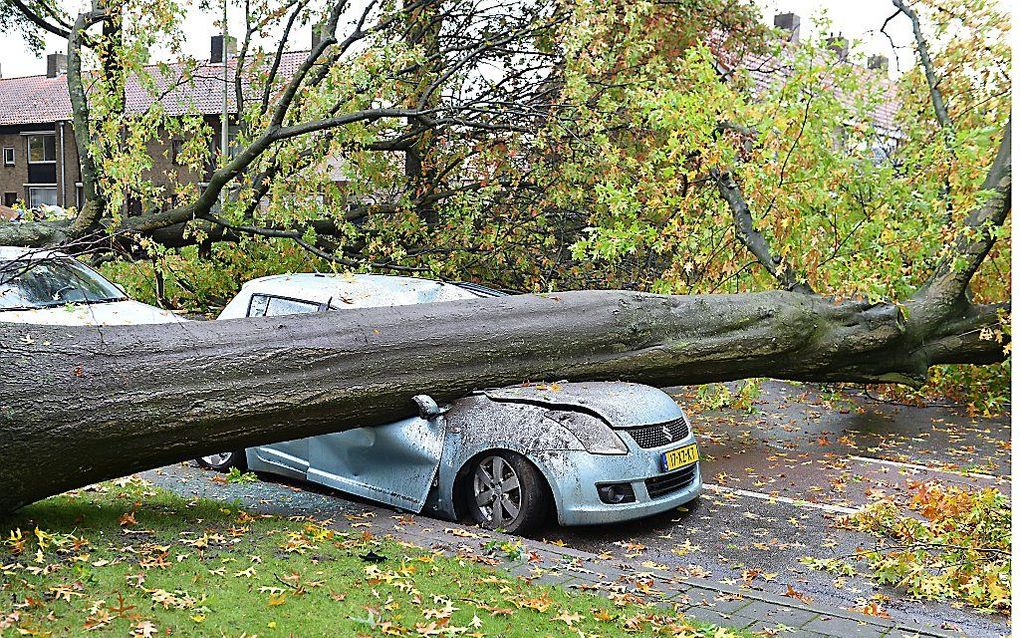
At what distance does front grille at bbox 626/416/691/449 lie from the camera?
689 cm

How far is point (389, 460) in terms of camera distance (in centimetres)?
714

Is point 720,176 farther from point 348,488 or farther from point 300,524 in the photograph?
point 300,524

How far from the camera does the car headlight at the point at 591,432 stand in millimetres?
6707

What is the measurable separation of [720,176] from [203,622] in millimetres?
7622

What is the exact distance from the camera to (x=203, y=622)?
14.7 ft

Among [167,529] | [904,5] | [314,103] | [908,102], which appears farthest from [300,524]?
[908,102]

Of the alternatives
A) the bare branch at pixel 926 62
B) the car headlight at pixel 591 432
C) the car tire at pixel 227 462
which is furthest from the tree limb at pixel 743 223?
the car tire at pixel 227 462

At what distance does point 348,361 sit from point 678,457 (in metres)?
2.35

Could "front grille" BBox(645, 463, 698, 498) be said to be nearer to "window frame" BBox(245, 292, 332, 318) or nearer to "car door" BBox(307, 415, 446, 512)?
"car door" BBox(307, 415, 446, 512)

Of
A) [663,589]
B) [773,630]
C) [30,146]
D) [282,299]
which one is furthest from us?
[30,146]

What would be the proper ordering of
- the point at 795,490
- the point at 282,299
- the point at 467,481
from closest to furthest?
the point at 467,481 < the point at 282,299 < the point at 795,490

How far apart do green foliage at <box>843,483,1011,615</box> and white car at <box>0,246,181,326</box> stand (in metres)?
5.18

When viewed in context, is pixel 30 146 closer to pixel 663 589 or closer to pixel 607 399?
pixel 607 399

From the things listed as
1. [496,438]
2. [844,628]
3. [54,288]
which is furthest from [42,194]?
[844,628]
